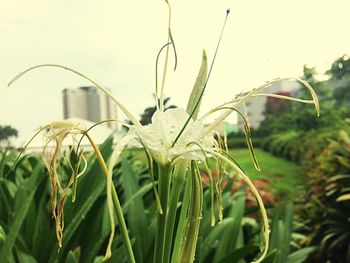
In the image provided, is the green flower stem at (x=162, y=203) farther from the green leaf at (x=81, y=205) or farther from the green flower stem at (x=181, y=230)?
the green leaf at (x=81, y=205)

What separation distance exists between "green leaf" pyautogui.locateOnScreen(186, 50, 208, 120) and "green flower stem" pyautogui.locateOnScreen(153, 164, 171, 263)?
5cm

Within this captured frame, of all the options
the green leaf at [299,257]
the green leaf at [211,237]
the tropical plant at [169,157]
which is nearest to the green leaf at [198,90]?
the tropical plant at [169,157]

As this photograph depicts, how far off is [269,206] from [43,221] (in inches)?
25.1

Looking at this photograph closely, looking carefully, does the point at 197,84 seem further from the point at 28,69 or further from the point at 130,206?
the point at 130,206

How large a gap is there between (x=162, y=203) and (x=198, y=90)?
9 cm

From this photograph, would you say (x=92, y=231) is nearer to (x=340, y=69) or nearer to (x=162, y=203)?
(x=162, y=203)

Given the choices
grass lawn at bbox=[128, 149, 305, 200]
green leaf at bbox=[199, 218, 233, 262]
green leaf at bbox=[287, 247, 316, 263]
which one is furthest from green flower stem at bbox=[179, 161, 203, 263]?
grass lawn at bbox=[128, 149, 305, 200]

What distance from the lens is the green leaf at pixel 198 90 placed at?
1.19 feet

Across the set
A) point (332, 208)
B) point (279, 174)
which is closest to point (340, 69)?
point (279, 174)

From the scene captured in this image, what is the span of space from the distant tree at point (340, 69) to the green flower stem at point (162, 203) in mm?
24076

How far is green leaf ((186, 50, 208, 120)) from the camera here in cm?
36

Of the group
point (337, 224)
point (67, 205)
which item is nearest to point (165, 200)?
point (67, 205)

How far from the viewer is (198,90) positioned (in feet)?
1.20

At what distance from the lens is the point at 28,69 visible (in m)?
0.34
